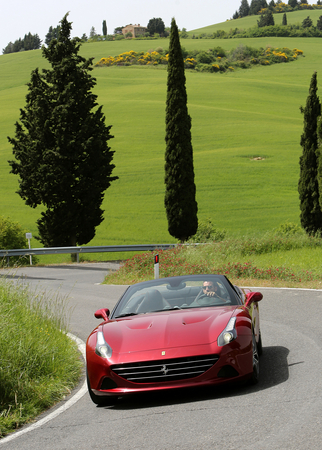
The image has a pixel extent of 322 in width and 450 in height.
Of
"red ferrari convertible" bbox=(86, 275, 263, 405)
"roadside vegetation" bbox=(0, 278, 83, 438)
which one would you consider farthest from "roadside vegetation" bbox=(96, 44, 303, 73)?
"red ferrari convertible" bbox=(86, 275, 263, 405)

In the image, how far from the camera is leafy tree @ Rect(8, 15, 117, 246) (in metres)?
31.0

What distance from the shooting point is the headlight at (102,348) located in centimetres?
609

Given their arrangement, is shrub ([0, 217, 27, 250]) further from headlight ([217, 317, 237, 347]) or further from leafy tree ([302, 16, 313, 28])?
leafy tree ([302, 16, 313, 28])

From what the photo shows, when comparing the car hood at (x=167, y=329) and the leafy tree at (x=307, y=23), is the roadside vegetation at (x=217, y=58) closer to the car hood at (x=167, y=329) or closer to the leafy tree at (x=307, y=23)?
the leafy tree at (x=307, y=23)

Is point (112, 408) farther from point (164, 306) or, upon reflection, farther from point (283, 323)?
point (283, 323)

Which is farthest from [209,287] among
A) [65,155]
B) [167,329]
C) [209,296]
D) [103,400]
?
[65,155]

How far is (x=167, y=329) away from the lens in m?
6.21

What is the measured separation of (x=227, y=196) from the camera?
47.3 meters

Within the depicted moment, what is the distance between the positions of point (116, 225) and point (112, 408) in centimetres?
3654

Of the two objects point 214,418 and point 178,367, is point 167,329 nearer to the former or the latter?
point 178,367

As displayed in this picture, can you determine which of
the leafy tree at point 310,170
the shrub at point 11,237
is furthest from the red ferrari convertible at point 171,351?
the shrub at point 11,237

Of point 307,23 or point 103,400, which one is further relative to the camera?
point 307,23

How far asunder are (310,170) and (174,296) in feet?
69.9

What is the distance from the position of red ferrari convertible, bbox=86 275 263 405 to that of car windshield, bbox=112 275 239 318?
0.17 m
